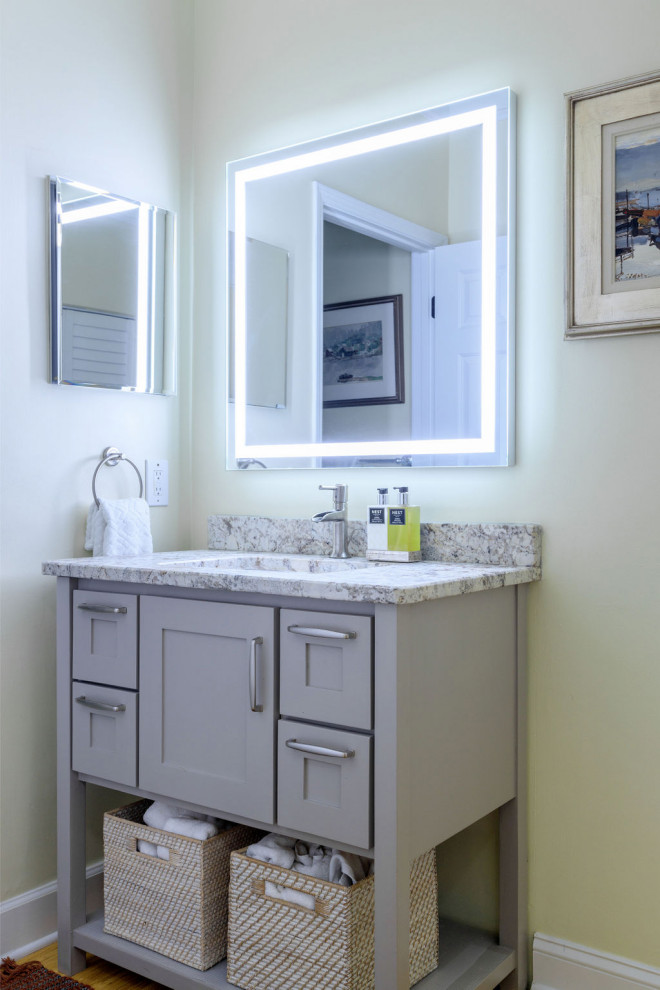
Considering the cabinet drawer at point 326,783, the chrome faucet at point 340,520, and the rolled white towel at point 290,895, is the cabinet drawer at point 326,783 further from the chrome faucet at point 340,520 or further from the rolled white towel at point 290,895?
the chrome faucet at point 340,520

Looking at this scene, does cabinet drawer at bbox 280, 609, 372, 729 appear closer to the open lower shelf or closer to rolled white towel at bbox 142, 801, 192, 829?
rolled white towel at bbox 142, 801, 192, 829

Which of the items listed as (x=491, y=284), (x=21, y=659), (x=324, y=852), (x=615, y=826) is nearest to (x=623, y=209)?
(x=491, y=284)

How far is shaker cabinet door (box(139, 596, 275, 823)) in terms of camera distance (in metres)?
1.54

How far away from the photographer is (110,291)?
2.11 meters

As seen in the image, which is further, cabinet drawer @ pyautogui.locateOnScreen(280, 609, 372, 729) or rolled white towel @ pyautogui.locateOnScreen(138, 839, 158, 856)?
rolled white towel @ pyautogui.locateOnScreen(138, 839, 158, 856)

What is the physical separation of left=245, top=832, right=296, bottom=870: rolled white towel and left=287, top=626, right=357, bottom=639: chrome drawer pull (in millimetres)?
421

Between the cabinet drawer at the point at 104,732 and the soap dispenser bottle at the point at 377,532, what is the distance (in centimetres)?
58

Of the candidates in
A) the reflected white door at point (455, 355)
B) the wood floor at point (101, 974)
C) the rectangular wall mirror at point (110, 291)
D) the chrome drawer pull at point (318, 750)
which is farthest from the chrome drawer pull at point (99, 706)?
the reflected white door at point (455, 355)

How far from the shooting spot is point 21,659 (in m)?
1.92

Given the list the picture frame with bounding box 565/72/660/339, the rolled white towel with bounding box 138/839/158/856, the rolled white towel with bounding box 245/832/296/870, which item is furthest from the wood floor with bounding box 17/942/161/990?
the picture frame with bounding box 565/72/660/339

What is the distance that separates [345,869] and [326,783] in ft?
0.69

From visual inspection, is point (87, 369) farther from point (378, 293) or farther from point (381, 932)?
point (381, 932)

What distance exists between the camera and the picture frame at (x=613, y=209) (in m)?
1.63

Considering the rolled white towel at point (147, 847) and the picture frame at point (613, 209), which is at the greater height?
Result: the picture frame at point (613, 209)
